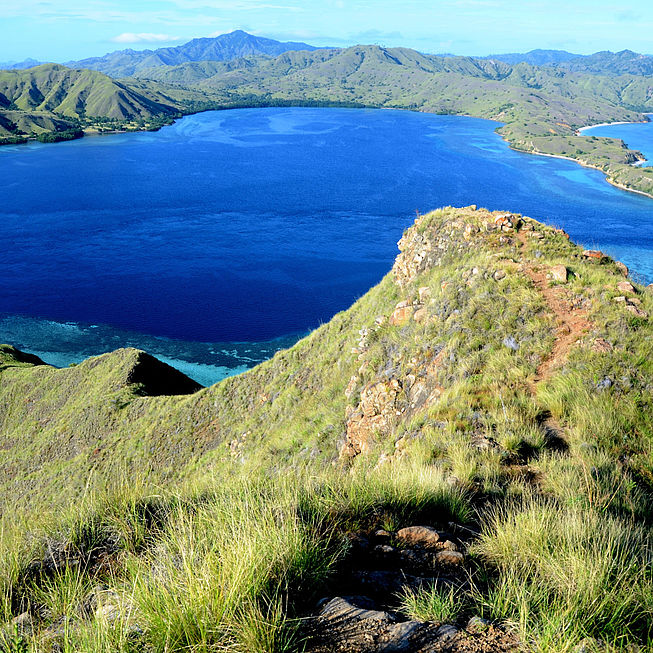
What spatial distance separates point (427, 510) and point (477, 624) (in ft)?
7.02

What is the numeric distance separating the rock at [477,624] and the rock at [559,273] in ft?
44.9

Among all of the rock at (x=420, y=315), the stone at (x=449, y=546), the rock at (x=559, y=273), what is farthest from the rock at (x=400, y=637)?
the rock at (x=420, y=315)

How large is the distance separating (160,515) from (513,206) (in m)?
120

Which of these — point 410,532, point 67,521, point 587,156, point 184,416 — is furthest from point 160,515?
point 587,156

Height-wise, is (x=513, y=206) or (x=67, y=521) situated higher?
(x=513, y=206)

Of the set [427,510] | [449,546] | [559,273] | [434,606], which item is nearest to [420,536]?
[449,546]

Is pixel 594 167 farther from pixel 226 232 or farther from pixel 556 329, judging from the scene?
pixel 556 329

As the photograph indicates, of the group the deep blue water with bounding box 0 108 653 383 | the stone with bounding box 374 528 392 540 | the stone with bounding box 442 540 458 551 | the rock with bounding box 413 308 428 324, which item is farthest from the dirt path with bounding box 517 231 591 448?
the deep blue water with bounding box 0 108 653 383

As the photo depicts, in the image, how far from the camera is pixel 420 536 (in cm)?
516

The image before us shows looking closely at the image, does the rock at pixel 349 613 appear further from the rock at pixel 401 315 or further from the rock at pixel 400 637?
the rock at pixel 401 315

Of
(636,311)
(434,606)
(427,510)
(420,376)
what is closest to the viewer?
(434,606)

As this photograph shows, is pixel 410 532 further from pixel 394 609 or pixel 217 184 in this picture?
pixel 217 184

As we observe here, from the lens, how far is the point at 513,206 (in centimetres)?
Answer: 11162

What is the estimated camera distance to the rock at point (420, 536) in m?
5.06
